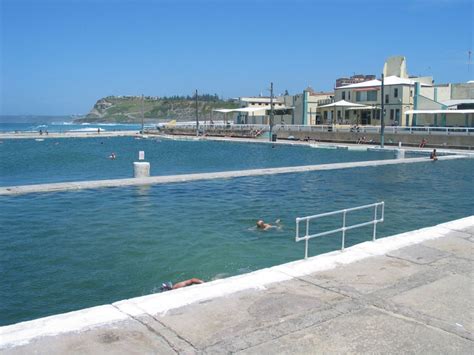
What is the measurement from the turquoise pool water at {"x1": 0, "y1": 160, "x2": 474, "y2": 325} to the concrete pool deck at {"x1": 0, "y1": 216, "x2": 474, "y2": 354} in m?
3.17

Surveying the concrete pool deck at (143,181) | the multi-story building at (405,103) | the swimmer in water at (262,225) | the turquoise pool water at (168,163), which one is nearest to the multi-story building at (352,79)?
the multi-story building at (405,103)

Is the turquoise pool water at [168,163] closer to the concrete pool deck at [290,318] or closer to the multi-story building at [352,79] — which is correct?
the concrete pool deck at [290,318]

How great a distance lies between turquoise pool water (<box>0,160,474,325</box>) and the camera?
9.59 metres

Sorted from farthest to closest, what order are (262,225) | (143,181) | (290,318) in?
(143,181), (262,225), (290,318)

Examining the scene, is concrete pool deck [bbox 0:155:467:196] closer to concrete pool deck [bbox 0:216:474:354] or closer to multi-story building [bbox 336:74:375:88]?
concrete pool deck [bbox 0:216:474:354]

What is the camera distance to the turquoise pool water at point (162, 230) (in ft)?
31.5

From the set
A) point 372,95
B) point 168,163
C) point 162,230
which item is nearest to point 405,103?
point 372,95

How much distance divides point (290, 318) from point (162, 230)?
819 centimetres

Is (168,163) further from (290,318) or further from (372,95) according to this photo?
(372,95)

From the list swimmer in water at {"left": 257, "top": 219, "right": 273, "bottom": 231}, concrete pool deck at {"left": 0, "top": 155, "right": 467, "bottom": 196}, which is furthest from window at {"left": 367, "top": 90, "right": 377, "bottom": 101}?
swimmer in water at {"left": 257, "top": 219, "right": 273, "bottom": 231}

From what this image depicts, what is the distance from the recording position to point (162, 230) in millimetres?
13391

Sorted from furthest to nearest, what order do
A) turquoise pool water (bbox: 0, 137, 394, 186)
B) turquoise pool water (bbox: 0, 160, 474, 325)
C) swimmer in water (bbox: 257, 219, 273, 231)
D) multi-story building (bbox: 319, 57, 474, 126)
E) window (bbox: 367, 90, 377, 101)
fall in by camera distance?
window (bbox: 367, 90, 377, 101) < multi-story building (bbox: 319, 57, 474, 126) < turquoise pool water (bbox: 0, 137, 394, 186) < swimmer in water (bbox: 257, 219, 273, 231) < turquoise pool water (bbox: 0, 160, 474, 325)

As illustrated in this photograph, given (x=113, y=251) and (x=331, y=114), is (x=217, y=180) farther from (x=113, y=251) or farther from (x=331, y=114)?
(x=331, y=114)

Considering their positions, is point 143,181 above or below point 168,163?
above
